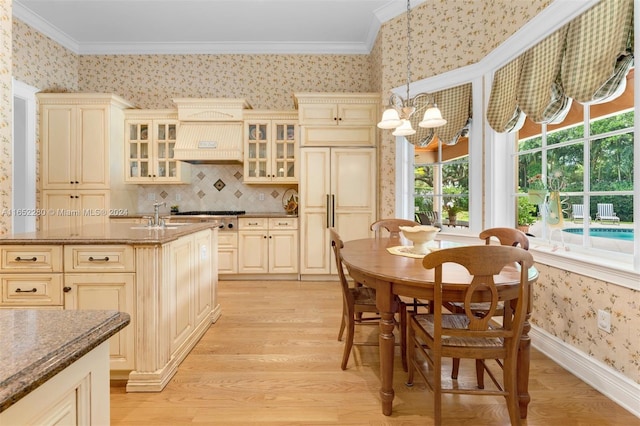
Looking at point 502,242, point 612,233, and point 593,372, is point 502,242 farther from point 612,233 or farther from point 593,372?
point 593,372

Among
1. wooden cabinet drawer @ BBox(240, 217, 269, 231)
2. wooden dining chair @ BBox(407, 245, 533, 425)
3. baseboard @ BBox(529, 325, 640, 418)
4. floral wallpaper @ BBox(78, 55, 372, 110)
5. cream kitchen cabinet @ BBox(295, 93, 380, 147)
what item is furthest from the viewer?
floral wallpaper @ BBox(78, 55, 372, 110)

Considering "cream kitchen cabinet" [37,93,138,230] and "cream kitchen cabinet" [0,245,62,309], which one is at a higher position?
"cream kitchen cabinet" [37,93,138,230]

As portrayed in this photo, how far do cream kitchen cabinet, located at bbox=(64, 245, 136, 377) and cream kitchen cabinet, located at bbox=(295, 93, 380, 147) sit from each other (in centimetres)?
290

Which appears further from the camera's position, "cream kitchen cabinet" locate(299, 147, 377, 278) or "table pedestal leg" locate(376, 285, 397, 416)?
"cream kitchen cabinet" locate(299, 147, 377, 278)

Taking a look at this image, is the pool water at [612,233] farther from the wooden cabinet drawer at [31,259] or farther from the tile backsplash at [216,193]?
the tile backsplash at [216,193]

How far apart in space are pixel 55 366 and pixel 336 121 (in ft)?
13.7

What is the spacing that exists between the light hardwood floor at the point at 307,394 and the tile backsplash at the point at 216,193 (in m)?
2.59

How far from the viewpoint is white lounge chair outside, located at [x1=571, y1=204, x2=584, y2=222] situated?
2348 millimetres

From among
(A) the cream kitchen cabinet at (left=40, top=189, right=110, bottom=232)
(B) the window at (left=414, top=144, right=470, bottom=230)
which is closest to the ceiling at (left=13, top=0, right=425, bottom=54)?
(B) the window at (left=414, top=144, right=470, bottom=230)

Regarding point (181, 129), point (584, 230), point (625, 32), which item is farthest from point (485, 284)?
point (181, 129)

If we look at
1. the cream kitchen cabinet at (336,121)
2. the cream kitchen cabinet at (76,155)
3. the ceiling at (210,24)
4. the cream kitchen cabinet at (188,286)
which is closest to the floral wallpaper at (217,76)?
the ceiling at (210,24)

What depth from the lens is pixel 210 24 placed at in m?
4.41

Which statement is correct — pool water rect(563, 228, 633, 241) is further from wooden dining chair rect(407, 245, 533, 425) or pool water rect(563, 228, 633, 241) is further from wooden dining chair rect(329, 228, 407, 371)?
wooden dining chair rect(329, 228, 407, 371)

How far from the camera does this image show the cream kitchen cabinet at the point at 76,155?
14.0ft
